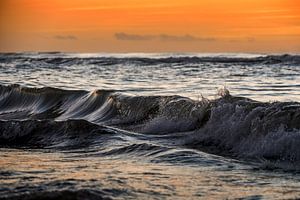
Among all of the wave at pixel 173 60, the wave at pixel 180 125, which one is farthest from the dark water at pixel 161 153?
the wave at pixel 173 60

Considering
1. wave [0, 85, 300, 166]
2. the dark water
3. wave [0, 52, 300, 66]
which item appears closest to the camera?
the dark water

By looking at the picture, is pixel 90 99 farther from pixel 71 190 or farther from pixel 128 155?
pixel 71 190

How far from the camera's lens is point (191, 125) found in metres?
10.9

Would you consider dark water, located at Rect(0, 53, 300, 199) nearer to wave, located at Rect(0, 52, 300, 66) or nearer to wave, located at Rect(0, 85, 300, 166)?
wave, located at Rect(0, 85, 300, 166)

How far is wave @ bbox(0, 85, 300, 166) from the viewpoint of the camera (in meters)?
8.34

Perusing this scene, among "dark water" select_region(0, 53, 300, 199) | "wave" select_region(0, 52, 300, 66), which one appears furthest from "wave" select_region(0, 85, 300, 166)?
"wave" select_region(0, 52, 300, 66)

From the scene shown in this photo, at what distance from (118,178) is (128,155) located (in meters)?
1.78

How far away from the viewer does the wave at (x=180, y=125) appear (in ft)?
27.3

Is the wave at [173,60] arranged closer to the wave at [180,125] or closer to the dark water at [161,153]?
the wave at [180,125]

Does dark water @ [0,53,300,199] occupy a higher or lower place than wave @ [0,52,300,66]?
lower

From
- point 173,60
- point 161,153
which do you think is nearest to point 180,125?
point 161,153

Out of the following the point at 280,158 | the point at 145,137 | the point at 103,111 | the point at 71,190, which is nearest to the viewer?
the point at 71,190

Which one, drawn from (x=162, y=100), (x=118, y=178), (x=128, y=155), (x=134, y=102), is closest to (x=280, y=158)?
(x=128, y=155)

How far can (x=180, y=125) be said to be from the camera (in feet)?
36.6
